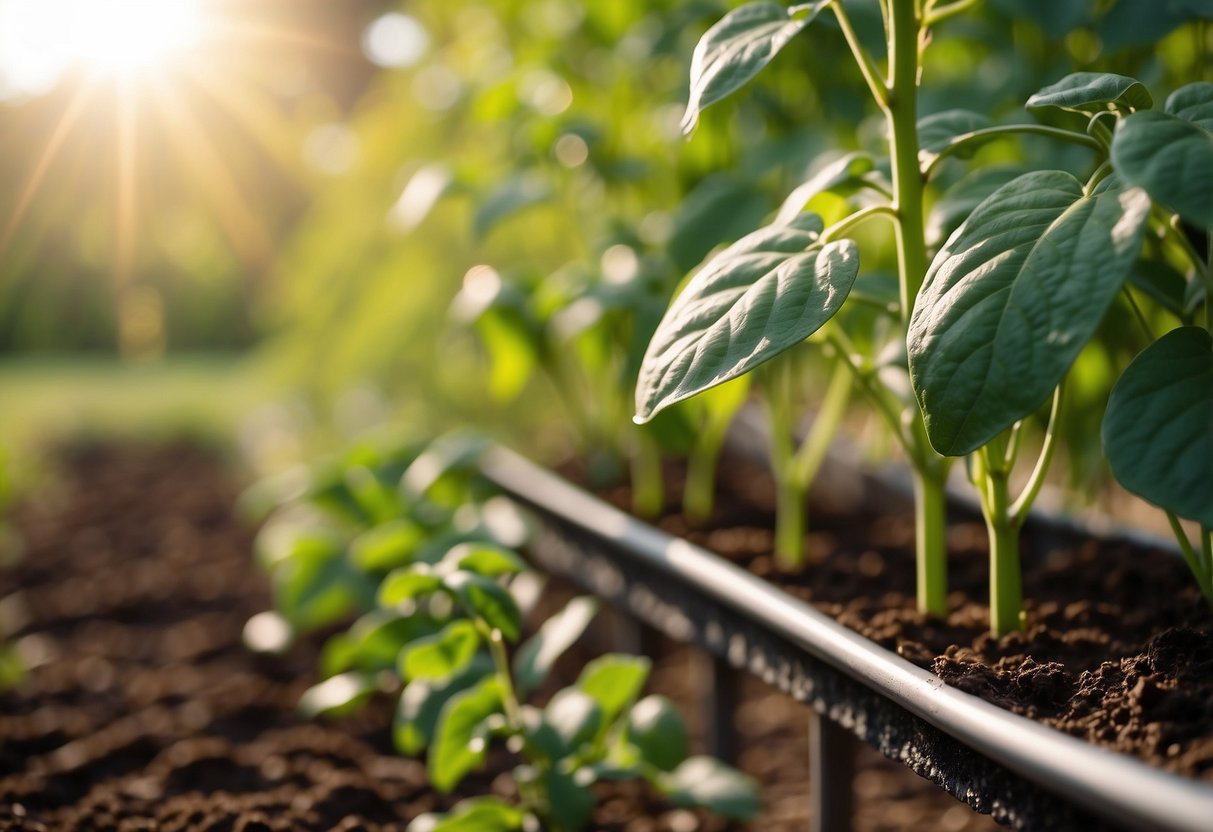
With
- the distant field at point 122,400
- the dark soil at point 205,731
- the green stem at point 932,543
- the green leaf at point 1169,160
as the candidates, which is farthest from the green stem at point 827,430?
the distant field at point 122,400

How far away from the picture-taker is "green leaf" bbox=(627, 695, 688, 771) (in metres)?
0.95

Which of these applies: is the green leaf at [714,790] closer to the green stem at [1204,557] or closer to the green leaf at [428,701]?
the green leaf at [428,701]

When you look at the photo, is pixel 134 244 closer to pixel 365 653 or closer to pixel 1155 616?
pixel 365 653

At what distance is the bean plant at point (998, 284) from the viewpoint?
54cm

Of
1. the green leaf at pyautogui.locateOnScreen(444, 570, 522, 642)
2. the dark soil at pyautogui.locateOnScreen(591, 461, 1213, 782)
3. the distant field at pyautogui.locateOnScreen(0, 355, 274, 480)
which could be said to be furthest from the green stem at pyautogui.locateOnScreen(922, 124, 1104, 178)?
the distant field at pyautogui.locateOnScreen(0, 355, 274, 480)

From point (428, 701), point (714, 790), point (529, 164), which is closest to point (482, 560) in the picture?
point (428, 701)

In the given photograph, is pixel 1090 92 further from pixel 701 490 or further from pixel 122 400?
pixel 122 400

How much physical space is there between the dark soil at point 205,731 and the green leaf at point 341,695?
80 millimetres

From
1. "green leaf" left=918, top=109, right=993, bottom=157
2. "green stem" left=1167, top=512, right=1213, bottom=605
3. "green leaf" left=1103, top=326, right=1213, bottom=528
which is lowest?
"green stem" left=1167, top=512, right=1213, bottom=605

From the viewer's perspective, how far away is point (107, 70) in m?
3.46

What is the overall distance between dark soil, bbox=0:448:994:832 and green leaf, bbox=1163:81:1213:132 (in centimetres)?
34

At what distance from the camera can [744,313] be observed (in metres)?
0.66

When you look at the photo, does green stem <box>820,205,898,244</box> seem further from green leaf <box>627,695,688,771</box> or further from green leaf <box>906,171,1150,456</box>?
green leaf <box>627,695,688,771</box>

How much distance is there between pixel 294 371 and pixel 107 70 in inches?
62.1
